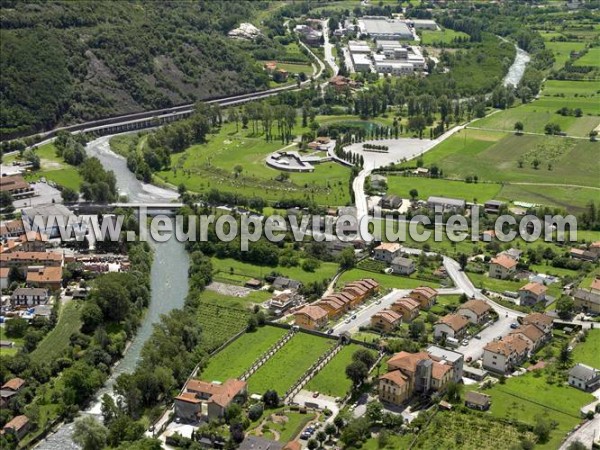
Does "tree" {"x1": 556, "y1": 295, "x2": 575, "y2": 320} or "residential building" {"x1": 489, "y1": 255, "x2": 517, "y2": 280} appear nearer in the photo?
"tree" {"x1": 556, "y1": 295, "x2": 575, "y2": 320}

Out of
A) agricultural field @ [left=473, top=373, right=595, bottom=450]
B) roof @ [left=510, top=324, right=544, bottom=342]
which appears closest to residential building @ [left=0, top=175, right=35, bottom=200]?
roof @ [left=510, top=324, right=544, bottom=342]

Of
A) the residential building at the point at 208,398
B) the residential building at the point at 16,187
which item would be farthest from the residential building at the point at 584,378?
the residential building at the point at 16,187

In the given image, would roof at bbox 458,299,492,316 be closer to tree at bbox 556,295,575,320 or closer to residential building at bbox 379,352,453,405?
tree at bbox 556,295,575,320

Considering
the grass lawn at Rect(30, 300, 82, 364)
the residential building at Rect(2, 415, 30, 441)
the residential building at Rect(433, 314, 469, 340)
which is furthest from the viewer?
the residential building at Rect(433, 314, 469, 340)

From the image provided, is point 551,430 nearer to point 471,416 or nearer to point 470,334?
point 471,416

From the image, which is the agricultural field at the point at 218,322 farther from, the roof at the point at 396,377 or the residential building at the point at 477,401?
the residential building at the point at 477,401

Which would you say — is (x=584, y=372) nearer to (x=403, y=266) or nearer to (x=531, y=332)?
(x=531, y=332)

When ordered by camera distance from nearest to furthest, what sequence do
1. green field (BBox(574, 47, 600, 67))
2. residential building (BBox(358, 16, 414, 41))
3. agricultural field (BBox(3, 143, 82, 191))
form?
1. agricultural field (BBox(3, 143, 82, 191))
2. green field (BBox(574, 47, 600, 67))
3. residential building (BBox(358, 16, 414, 41))

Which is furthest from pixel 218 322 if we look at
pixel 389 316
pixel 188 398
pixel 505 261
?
pixel 505 261
